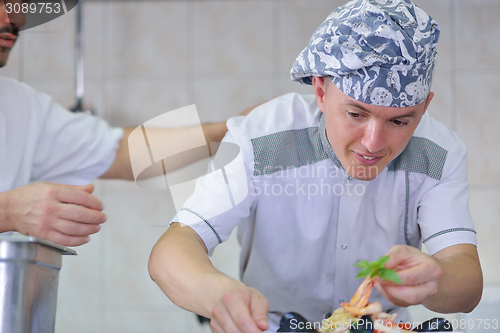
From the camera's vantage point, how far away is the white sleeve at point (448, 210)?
83 cm

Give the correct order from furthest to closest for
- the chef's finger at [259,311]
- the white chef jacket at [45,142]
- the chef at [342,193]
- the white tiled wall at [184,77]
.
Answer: the white tiled wall at [184,77], the white chef jacket at [45,142], the chef at [342,193], the chef's finger at [259,311]

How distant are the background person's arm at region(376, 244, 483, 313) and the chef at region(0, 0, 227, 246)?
47 centimetres

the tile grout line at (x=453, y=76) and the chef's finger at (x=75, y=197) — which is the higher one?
the tile grout line at (x=453, y=76)

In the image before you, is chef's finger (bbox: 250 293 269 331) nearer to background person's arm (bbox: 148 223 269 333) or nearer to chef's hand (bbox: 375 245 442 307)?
background person's arm (bbox: 148 223 269 333)

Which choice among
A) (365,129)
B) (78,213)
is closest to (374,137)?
(365,129)

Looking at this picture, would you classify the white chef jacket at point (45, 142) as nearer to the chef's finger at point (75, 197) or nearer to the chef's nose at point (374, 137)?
the chef's finger at point (75, 197)

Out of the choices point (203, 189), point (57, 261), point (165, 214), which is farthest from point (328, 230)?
point (165, 214)

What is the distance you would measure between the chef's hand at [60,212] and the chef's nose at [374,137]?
450 millimetres

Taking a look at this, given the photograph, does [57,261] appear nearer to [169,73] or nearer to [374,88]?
[374,88]

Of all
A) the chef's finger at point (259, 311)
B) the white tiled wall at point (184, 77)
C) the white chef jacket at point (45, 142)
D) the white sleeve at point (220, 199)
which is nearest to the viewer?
the chef's finger at point (259, 311)

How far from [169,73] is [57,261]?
1398 millimetres

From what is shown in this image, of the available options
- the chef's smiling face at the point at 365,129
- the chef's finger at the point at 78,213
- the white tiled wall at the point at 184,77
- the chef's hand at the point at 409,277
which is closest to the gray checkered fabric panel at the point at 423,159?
the chef's smiling face at the point at 365,129

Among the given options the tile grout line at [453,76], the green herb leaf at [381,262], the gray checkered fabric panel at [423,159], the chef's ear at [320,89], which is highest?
the tile grout line at [453,76]

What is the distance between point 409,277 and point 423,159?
1.18ft
